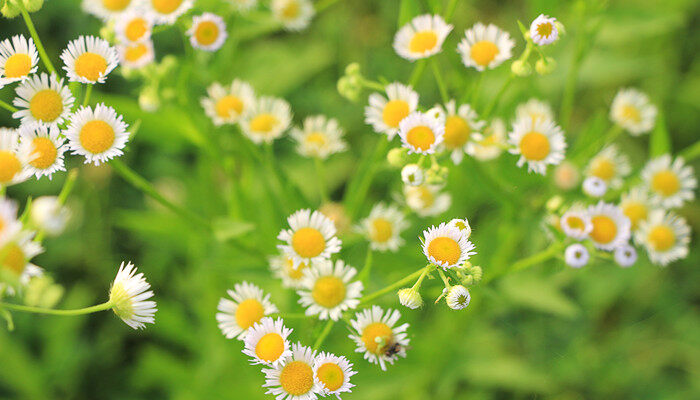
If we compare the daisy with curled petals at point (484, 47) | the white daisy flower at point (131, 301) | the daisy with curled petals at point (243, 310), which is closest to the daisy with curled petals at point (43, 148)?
the white daisy flower at point (131, 301)

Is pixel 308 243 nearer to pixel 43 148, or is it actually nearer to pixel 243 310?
pixel 243 310

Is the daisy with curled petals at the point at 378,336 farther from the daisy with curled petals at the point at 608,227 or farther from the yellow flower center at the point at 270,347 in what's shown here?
the daisy with curled petals at the point at 608,227

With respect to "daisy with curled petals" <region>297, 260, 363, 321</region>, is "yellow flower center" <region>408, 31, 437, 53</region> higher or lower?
higher

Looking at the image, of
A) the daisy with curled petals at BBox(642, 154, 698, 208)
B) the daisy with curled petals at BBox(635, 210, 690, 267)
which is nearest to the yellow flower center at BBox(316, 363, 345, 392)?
the daisy with curled petals at BBox(635, 210, 690, 267)

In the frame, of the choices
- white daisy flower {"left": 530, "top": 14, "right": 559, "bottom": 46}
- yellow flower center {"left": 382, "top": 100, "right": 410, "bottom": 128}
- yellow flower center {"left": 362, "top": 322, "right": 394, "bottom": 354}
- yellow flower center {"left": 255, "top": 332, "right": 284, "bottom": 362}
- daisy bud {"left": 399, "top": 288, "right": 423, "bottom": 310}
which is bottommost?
yellow flower center {"left": 255, "top": 332, "right": 284, "bottom": 362}

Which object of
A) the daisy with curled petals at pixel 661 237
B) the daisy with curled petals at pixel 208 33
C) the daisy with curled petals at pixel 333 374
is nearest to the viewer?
the daisy with curled petals at pixel 333 374

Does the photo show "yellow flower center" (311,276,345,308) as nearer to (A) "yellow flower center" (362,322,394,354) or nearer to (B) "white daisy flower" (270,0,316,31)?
(A) "yellow flower center" (362,322,394,354)
